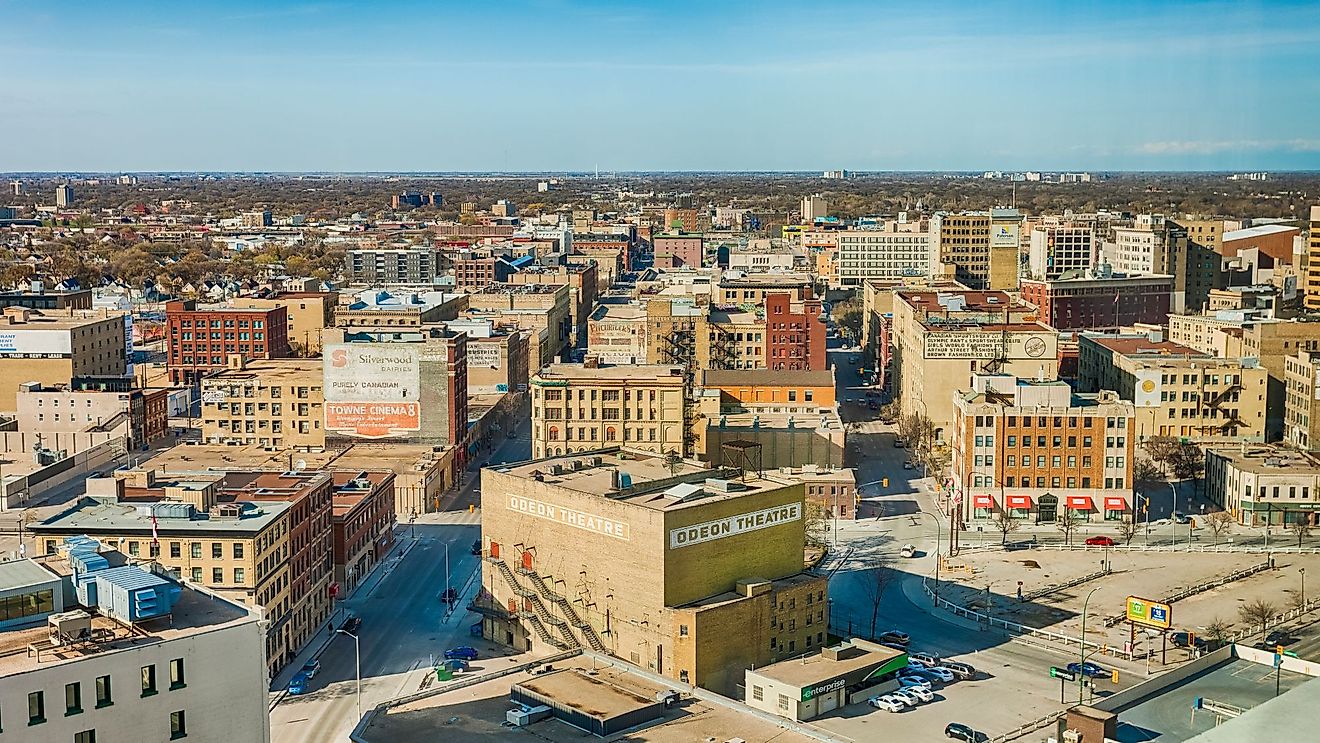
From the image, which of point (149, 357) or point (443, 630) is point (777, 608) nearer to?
point (443, 630)

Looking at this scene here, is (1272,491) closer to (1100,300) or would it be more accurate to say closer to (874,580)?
(874,580)

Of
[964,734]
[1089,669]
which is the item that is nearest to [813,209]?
[1089,669]

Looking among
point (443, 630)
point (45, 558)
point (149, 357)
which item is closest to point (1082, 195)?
point (149, 357)

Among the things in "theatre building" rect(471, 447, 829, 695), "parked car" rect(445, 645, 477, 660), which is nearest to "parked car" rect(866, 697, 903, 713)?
"theatre building" rect(471, 447, 829, 695)

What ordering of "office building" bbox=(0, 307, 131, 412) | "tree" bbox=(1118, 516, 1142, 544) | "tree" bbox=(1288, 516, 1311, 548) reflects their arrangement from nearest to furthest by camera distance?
"tree" bbox=(1118, 516, 1142, 544), "tree" bbox=(1288, 516, 1311, 548), "office building" bbox=(0, 307, 131, 412)

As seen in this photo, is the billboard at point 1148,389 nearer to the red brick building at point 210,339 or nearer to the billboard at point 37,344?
the red brick building at point 210,339

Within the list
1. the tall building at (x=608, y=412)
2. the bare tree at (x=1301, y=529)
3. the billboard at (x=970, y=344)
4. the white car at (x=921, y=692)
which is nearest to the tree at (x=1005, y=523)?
the bare tree at (x=1301, y=529)

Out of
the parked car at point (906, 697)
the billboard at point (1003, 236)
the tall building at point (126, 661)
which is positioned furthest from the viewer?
the billboard at point (1003, 236)

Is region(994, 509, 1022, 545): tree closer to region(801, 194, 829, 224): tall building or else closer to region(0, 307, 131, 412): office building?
region(0, 307, 131, 412): office building
